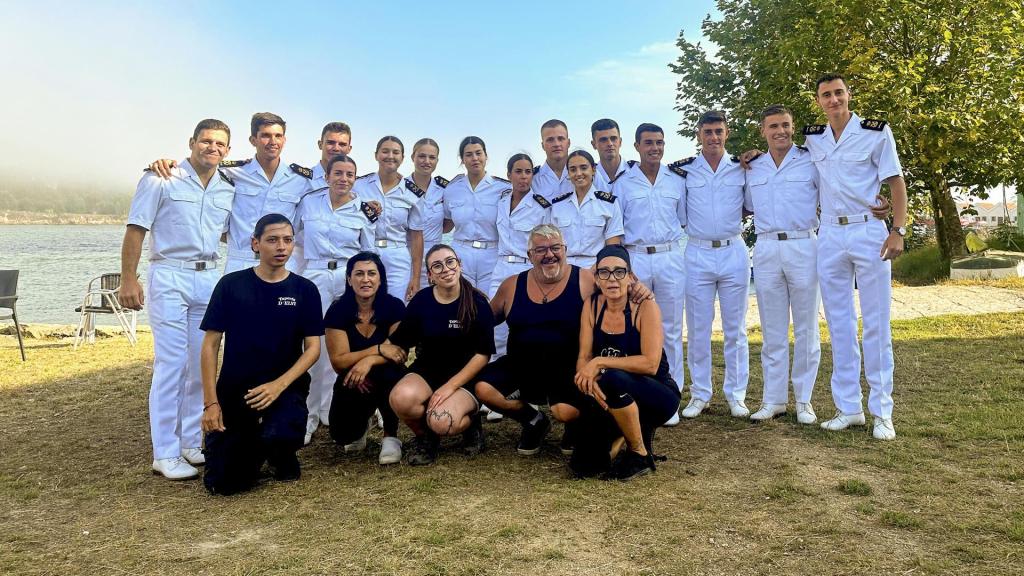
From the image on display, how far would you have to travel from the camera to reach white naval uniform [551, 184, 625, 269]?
4.97m

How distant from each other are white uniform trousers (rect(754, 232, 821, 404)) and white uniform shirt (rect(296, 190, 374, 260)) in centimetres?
269

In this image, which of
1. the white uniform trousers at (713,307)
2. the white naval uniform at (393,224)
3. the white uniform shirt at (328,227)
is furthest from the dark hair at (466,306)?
the white uniform trousers at (713,307)

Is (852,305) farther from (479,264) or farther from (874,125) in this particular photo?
(479,264)

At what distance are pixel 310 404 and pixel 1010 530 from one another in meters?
4.01

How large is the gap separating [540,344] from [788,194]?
6.23 feet

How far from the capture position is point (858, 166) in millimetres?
4430

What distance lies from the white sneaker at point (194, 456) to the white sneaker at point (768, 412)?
3.45 meters

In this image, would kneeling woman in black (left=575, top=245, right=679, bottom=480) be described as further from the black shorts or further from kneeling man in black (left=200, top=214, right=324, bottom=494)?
kneeling man in black (left=200, top=214, right=324, bottom=494)

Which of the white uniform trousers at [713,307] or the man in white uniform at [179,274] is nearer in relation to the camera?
the man in white uniform at [179,274]

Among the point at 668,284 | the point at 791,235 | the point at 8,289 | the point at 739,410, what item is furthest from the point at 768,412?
the point at 8,289

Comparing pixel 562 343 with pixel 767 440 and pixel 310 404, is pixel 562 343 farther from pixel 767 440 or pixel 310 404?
pixel 310 404

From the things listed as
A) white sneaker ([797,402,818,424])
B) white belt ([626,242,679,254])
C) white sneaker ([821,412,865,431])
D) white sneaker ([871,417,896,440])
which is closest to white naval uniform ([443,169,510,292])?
white belt ([626,242,679,254])

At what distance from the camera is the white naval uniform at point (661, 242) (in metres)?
5.03

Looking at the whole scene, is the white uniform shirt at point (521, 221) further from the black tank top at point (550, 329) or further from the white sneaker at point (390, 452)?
the white sneaker at point (390, 452)
